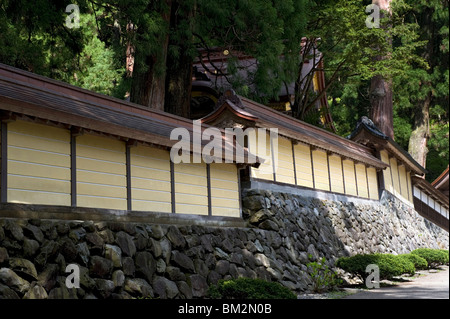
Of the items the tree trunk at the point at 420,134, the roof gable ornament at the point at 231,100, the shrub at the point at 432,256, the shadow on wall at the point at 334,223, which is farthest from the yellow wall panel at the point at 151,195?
the tree trunk at the point at 420,134

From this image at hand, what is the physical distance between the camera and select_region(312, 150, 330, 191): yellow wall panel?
743 inches

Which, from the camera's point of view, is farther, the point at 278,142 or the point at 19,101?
the point at 278,142

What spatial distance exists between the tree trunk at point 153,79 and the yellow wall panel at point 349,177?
7.41m

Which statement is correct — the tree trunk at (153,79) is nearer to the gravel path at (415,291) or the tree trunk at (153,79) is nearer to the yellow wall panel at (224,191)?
the yellow wall panel at (224,191)

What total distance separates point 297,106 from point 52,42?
36.9ft

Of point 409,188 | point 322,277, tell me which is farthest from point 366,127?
point 322,277

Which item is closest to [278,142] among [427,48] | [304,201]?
[304,201]

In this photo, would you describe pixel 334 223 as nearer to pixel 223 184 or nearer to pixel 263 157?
pixel 263 157

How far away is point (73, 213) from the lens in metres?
9.80

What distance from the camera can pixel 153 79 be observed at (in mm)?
17109

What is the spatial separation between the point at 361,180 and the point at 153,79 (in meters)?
9.39

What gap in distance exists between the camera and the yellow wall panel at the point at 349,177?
2108 cm

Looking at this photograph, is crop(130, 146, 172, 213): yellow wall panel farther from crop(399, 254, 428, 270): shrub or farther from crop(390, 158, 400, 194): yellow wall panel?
crop(390, 158, 400, 194): yellow wall panel
